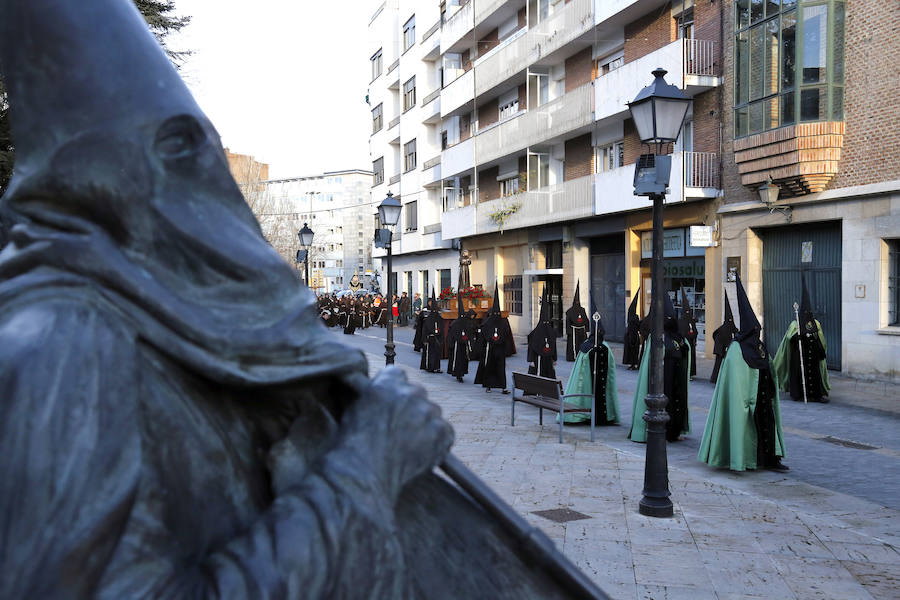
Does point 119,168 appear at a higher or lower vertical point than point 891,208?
lower

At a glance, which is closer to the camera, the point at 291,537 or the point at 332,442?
the point at 291,537

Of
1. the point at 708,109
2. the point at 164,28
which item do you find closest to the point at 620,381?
the point at 708,109

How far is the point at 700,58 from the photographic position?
20000 millimetres

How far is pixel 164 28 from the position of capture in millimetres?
14781

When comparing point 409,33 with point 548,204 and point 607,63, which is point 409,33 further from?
point 548,204

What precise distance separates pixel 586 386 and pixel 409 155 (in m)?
32.9

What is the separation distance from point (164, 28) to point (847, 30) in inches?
582

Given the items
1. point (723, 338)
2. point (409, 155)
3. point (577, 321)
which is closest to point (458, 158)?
point (409, 155)

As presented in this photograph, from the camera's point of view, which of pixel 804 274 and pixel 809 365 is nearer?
pixel 809 365

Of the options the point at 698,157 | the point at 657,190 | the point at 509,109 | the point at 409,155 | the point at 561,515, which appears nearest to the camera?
the point at 561,515

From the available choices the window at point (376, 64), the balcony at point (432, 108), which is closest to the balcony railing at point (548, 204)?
the balcony at point (432, 108)

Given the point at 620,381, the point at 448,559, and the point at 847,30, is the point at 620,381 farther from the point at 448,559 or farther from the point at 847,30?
the point at 448,559

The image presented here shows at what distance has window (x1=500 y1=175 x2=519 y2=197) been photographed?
3023 cm

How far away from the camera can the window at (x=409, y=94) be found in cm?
4166
